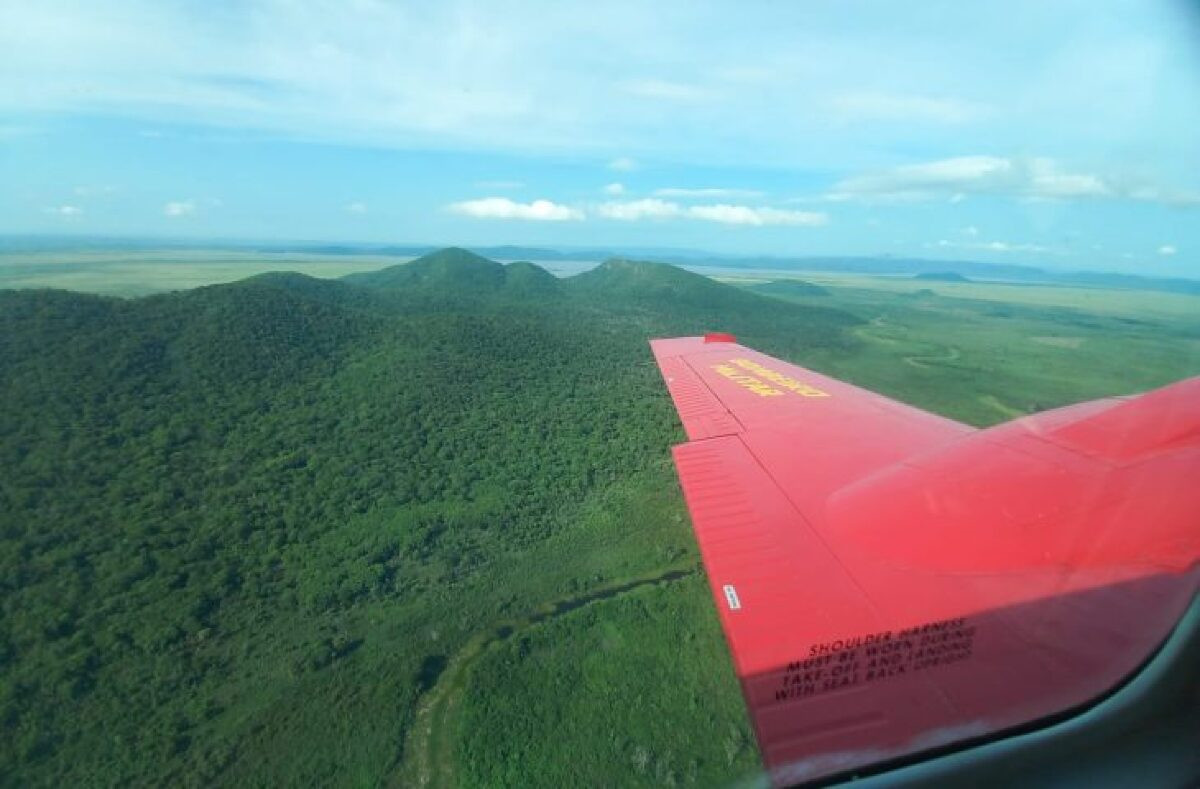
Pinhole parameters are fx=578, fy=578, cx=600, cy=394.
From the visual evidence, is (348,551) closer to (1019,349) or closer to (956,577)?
(956,577)

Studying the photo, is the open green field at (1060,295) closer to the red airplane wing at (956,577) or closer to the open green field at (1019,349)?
the open green field at (1019,349)

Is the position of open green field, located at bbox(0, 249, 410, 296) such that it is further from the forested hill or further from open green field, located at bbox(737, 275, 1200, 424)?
open green field, located at bbox(737, 275, 1200, 424)

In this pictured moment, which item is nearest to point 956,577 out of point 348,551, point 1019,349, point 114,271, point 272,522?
point 348,551

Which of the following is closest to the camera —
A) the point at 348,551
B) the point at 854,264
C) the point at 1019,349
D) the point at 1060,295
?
the point at 348,551

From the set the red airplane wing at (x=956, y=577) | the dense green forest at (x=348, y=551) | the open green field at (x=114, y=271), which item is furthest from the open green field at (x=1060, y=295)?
the open green field at (x=114, y=271)

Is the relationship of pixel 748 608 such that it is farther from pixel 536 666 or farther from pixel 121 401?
pixel 121 401

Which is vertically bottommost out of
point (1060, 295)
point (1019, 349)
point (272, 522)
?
point (272, 522)
